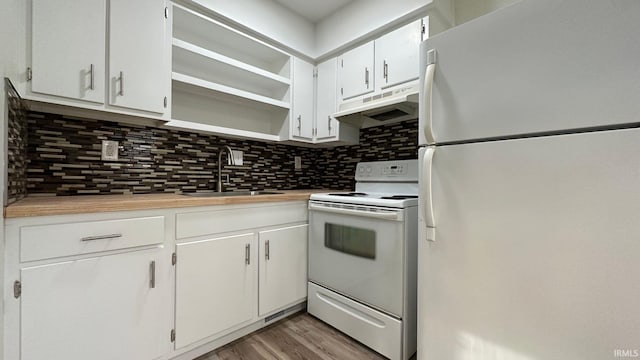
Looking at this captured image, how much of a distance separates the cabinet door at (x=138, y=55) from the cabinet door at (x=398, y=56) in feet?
4.86

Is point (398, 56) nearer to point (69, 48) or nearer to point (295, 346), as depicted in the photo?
point (69, 48)

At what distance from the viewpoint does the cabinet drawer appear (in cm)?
101

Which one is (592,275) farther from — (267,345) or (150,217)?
(150,217)

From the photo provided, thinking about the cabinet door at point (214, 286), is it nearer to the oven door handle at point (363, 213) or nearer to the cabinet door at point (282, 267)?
the cabinet door at point (282, 267)

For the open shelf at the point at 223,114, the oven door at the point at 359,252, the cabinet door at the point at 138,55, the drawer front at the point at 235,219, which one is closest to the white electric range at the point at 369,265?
the oven door at the point at 359,252

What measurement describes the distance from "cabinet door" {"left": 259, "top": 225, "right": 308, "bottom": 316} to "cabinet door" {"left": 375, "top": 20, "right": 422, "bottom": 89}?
130 centimetres

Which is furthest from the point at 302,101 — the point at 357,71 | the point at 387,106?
the point at 387,106

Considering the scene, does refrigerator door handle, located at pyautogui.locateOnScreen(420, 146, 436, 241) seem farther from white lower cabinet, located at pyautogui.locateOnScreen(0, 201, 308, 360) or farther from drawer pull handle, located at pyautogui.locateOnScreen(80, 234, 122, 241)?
drawer pull handle, located at pyautogui.locateOnScreen(80, 234, 122, 241)

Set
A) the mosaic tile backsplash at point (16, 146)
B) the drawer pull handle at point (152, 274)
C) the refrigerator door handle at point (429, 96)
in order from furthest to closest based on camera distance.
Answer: the drawer pull handle at point (152, 274) → the refrigerator door handle at point (429, 96) → the mosaic tile backsplash at point (16, 146)

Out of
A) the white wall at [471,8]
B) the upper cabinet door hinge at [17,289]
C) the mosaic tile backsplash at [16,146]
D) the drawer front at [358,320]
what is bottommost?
the drawer front at [358,320]

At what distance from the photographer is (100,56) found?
1.36m

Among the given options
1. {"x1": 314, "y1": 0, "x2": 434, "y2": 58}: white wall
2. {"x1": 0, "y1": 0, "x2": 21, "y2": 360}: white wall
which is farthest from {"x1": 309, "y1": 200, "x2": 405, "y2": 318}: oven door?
{"x1": 0, "y1": 0, "x2": 21, "y2": 360}: white wall

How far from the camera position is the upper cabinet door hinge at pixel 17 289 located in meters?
0.97

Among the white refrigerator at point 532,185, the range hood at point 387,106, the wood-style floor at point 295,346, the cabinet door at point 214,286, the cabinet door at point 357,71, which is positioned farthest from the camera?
the cabinet door at point 357,71
